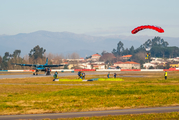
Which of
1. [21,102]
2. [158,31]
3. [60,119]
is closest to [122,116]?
[60,119]

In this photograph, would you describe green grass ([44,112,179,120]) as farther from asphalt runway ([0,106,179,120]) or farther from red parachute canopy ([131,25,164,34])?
red parachute canopy ([131,25,164,34])

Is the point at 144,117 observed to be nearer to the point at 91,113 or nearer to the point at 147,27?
the point at 91,113

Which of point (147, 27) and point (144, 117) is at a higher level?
point (147, 27)

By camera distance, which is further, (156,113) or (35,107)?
(35,107)

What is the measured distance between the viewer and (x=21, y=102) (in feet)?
70.5

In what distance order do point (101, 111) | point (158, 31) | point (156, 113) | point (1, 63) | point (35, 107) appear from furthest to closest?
point (1, 63) < point (158, 31) < point (35, 107) < point (101, 111) < point (156, 113)

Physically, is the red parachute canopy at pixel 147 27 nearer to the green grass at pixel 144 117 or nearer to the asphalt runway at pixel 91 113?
the asphalt runway at pixel 91 113

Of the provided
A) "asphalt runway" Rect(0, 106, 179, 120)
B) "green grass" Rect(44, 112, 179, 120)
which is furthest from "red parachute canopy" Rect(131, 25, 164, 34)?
"green grass" Rect(44, 112, 179, 120)

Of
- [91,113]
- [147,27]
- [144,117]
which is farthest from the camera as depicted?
[147,27]

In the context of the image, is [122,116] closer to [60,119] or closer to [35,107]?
[60,119]

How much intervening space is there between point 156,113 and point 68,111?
5978mm

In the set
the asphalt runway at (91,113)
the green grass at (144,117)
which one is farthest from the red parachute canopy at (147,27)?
the green grass at (144,117)

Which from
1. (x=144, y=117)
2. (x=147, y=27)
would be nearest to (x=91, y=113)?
(x=144, y=117)

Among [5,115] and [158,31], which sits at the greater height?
[158,31]
